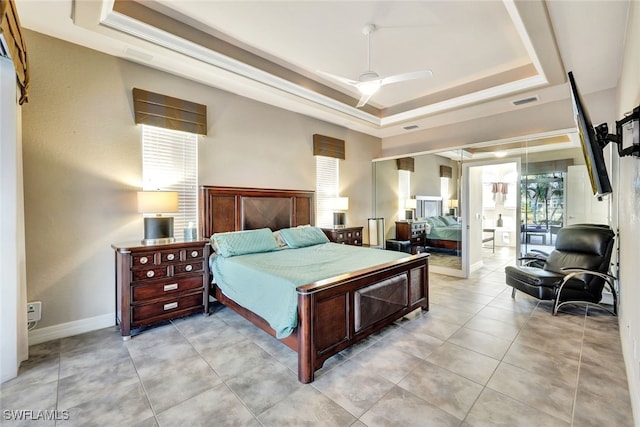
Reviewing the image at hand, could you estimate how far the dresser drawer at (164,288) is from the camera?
2906mm

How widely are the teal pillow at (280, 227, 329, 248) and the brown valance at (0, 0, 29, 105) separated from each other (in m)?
3.04

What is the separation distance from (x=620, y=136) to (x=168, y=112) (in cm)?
428

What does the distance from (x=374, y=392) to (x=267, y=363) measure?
3.07 ft

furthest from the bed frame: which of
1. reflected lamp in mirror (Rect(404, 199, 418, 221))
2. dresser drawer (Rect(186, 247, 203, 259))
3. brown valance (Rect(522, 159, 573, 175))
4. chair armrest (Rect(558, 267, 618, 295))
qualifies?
reflected lamp in mirror (Rect(404, 199, 418, 221))

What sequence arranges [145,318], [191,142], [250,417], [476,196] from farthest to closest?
[476,196] < [191,142] < [145,318] < [250,417]

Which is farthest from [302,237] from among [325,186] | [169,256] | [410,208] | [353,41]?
[410,208]

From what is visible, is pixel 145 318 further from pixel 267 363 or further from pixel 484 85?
pixel 484 85

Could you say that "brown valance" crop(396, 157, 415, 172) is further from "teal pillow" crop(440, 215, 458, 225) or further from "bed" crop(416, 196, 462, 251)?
"teal pillow" crop(440, 215, 458, 225)

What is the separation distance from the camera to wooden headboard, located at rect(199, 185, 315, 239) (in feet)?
12.7

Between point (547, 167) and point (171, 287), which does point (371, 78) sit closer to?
point (171, 287)

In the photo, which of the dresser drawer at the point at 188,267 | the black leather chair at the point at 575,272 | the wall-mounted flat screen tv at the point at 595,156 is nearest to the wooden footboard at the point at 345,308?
the dresser drawer at the point at 188,267

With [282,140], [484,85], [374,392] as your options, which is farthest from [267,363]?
[484,85]

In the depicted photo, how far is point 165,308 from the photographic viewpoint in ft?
10.2

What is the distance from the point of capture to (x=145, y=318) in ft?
9.68
